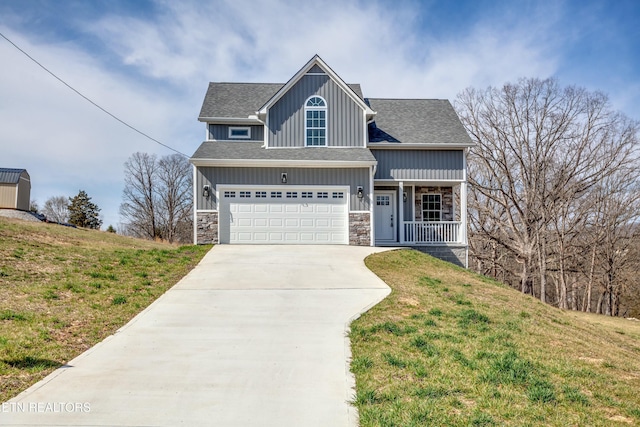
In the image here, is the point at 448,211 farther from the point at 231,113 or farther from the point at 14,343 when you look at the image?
the point at 14,343

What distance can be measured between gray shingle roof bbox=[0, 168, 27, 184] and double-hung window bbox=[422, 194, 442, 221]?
76.3ft

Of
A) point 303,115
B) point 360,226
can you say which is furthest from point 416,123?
point 360,226

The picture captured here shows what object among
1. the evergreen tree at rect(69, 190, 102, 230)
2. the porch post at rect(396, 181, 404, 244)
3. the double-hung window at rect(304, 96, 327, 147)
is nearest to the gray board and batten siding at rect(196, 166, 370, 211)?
the double-hung window at rect(304, 96, 327, 147)

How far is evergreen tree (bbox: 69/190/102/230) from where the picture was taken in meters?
37.0

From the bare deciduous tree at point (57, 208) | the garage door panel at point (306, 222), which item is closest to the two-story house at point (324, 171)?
the garage door panel at point (306, 222)

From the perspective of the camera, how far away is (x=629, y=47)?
756 inches

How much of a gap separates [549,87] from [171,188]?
1414 inches

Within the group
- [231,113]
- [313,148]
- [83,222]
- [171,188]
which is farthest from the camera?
[171,188]

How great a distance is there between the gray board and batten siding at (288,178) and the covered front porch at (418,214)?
216 centimetres

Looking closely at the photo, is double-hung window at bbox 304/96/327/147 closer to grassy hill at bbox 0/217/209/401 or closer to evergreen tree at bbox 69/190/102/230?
grassy hill at bbox 0/217/209/401

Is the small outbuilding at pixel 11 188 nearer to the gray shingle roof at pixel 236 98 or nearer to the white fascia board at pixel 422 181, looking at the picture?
the gray shingle roof at pixel 236 98

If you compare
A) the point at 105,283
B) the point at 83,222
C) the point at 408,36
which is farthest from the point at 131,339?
the point at 83,222

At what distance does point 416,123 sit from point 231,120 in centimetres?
830

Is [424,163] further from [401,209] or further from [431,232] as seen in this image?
[431,232]
